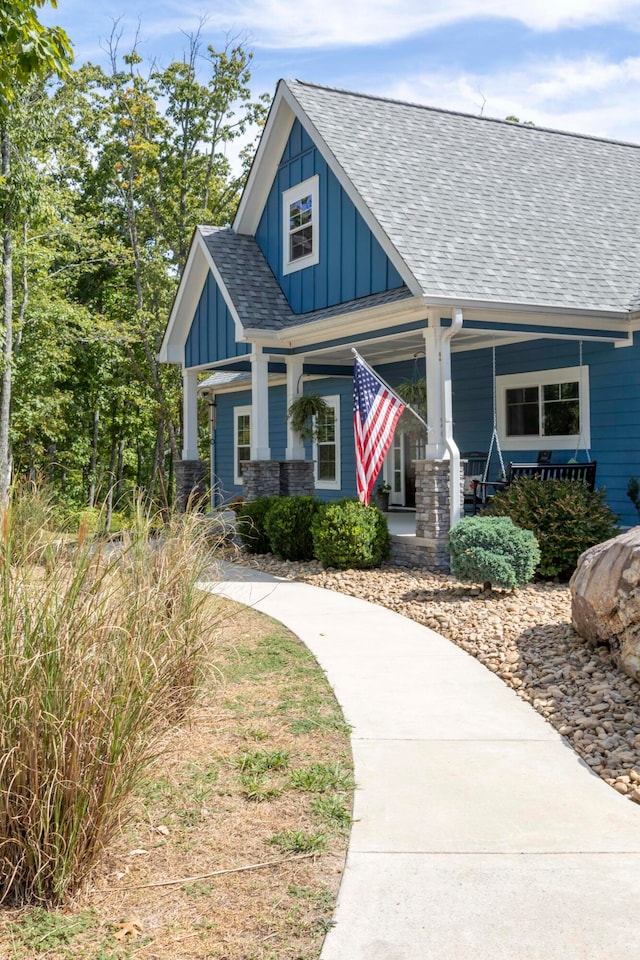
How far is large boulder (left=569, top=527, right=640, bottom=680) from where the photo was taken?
5.80m

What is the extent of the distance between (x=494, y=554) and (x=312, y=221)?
22.3 feet

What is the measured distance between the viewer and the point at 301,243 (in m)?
13.7

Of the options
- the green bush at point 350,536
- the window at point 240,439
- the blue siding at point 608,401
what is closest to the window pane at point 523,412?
the blue siding at point 608,401

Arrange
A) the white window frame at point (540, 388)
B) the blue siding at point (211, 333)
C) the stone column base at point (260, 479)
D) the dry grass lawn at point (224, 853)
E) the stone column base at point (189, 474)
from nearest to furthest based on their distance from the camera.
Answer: the dry grass lawn at point (224, 853), the white window frame at point (540, 388), the stone column base at point (260, 479), the blue siding at point (211, 333), the stone column base at point (189, 474)

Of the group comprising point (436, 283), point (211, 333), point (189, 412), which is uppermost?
point (211, 333)

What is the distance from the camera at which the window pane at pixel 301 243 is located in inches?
531

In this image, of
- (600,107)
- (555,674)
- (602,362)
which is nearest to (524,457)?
(602,362)

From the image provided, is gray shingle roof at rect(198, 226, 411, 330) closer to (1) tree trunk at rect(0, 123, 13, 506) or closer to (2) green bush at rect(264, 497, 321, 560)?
(2) green bush at rect(264, 497, 321, 560)

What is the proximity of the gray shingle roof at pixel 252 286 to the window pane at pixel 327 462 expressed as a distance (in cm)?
424

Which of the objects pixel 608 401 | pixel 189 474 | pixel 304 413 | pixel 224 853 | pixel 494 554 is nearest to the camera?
pixel 224 853

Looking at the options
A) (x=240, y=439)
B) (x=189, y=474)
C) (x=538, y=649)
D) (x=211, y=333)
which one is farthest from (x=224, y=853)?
(x=240, y=439)

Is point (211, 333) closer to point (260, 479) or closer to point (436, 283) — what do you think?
point (260, 479)

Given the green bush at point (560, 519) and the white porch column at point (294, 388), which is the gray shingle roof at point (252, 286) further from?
the green bush at point (560, 519)

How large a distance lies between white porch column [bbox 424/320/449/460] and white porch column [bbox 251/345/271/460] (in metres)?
3.42
